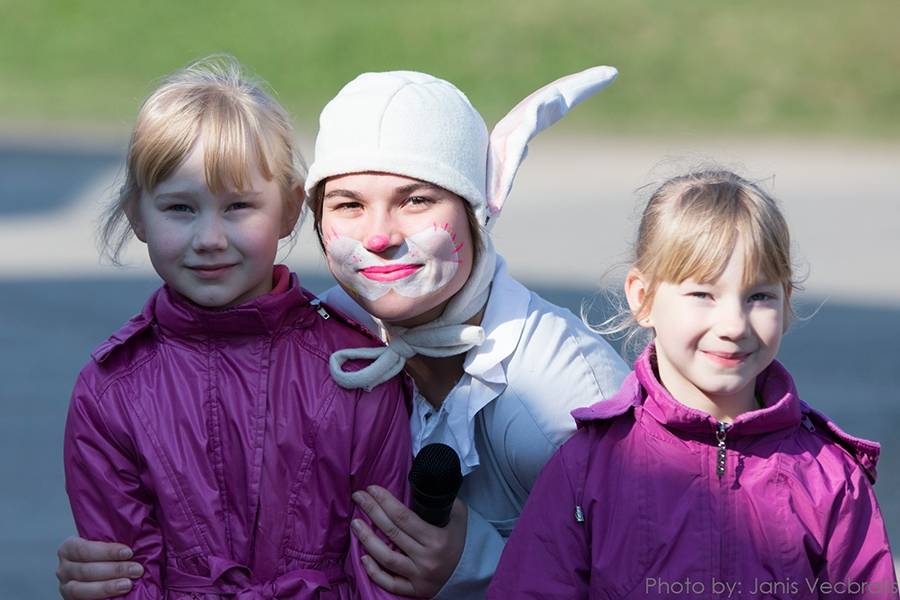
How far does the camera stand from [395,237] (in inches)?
127

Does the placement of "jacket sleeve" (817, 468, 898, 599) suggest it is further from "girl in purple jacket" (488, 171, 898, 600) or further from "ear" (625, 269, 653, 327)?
"ear" (625, 269, 653, 327)

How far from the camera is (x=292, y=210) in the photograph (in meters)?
3.42

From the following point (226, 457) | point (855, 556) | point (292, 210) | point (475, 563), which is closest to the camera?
point (855, 556)

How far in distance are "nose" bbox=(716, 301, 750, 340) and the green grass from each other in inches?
518

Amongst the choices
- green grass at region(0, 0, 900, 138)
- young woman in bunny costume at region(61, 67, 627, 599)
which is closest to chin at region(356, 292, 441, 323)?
young woman in bunny costume at region(61, 67, 627, 599)

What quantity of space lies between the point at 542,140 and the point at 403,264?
12568 millimetres

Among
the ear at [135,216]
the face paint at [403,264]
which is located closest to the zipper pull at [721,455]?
the face paint at [403,264]

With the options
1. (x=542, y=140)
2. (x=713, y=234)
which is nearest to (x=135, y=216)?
(x=713, y=234)

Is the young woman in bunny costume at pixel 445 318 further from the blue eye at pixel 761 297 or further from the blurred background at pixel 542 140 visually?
the blue eye at pixel 761 297

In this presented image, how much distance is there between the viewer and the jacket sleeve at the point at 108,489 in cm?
318

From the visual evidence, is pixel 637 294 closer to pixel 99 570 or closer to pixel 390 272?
pixel 390 272

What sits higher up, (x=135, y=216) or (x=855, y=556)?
(x=135, y=216)

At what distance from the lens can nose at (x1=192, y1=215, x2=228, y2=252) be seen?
126 inches

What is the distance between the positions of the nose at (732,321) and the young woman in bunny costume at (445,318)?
20.5 inches
